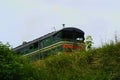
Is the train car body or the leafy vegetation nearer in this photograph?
the leafy vegetation

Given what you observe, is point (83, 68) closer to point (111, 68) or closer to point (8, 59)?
point (111, 68)

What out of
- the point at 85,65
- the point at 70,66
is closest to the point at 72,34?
the point at 70,66

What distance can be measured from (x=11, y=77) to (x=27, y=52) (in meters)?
11.8

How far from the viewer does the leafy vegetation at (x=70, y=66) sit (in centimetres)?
1162

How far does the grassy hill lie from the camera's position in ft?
38.1

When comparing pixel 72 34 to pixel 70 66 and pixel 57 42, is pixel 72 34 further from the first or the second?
pixel 70 66

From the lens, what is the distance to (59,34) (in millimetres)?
21484

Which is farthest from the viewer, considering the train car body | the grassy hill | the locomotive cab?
the locomotive cab

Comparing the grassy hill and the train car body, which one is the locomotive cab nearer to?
the train car body

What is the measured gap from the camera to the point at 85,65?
1282cm

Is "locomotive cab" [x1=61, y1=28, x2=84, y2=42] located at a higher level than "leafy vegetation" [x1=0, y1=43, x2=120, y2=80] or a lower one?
higher

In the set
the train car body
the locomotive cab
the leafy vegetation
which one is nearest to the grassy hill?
the leafy vegetation

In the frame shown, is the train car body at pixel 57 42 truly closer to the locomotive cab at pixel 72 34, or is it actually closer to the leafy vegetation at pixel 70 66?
the locomotive cab at pixel 72 34

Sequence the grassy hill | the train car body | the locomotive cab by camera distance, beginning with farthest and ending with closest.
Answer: the locomotive cab, the train car body, the grassy hill
